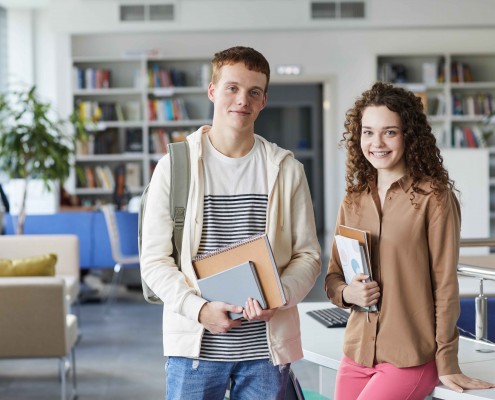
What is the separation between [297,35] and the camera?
1017 cm

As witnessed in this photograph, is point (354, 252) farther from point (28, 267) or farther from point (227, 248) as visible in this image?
point (28, 267)

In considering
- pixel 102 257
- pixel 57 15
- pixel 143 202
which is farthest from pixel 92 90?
pixel 143 202

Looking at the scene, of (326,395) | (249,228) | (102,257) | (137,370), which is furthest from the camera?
(102,257)

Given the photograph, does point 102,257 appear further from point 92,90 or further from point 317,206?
point 317,206

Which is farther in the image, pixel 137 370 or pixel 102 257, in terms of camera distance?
pixel 102 257

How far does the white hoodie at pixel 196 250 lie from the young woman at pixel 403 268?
0.59 feet

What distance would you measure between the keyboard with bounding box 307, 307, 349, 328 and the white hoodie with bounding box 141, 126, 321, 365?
0.80 metres

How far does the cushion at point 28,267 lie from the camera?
4.48 meters

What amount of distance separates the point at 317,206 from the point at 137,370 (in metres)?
8.41

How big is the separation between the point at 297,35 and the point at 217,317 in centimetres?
872

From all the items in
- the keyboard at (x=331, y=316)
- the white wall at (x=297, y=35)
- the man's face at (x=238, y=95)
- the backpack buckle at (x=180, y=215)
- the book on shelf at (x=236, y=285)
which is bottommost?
the keyboard at (x=331, y=316)

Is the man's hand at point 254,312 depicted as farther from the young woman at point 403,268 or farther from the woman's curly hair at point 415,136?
the woman's curly hair at point 415,136

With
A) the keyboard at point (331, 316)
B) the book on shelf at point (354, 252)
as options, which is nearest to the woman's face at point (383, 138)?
the book on shelf at point (354, 252)

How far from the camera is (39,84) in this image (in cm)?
1090
